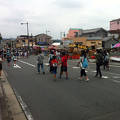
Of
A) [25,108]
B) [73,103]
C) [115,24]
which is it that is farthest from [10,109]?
[115,24]

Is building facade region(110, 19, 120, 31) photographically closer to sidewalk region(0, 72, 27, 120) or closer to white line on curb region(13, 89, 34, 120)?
white line on curb region(13, 89, 34, 120)

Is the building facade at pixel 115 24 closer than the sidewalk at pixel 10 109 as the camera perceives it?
No

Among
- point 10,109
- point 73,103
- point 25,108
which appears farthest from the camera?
point 73,103

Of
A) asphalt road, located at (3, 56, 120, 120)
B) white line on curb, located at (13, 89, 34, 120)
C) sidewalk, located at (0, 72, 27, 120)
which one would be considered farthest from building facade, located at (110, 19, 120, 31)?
sidewalk, located at (0, 72, 27, 120)

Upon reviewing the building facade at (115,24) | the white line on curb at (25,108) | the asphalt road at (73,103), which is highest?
the building facade at (115,24)

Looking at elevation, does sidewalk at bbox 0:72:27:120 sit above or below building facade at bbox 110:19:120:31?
below

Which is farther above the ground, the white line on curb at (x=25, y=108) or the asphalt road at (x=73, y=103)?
the asphalt road at (x=73, y=103)

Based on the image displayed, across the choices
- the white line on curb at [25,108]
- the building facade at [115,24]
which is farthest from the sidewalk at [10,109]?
the building facade at [115,24]

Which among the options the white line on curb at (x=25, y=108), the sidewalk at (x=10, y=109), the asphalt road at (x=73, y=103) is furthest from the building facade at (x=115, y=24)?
the sidewalk at (x=10, y=109)

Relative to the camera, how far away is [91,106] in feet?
18.2

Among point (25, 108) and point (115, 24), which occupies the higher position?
point (115, 24)

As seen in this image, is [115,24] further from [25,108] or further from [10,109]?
[10,109]

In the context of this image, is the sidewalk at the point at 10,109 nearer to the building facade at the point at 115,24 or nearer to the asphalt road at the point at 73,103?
the asphalt road at the point at 73,103

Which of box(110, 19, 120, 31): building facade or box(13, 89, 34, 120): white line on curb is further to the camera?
box(110, 19, 120, 31): building facade
